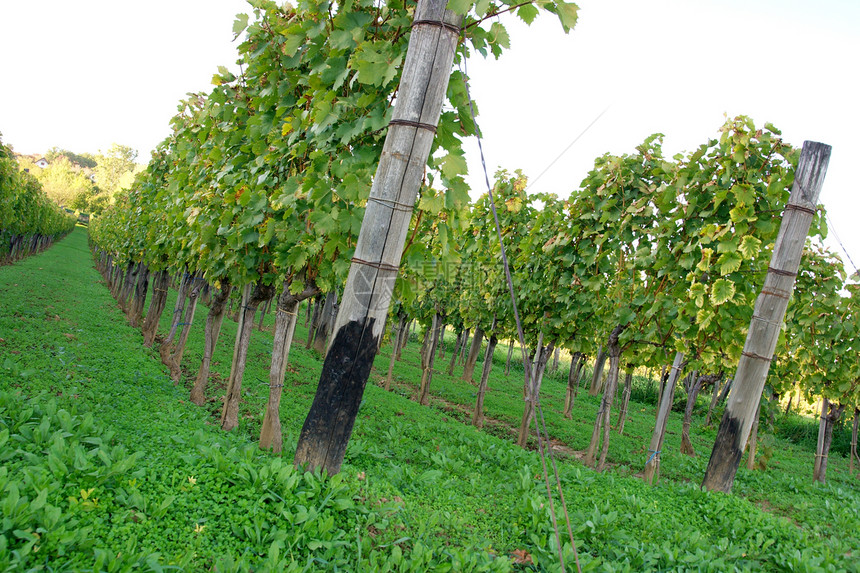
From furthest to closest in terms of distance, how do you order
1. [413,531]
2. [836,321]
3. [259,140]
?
[836,321], [259,140], [413,531]

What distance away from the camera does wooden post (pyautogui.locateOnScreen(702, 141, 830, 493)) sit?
449 centimetres

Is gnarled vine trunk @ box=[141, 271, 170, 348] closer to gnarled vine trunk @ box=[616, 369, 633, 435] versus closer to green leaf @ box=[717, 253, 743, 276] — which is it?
gnarled vine trunk @ box=[616, 369, 633, 435]

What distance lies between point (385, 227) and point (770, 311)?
150 inches

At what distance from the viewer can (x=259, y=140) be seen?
5.48 metres

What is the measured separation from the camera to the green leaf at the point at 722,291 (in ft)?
18.3

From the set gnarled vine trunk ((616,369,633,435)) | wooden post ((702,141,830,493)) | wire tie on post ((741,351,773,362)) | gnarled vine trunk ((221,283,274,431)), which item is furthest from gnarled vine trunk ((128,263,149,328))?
wire tie on post ((741,351,773,362))

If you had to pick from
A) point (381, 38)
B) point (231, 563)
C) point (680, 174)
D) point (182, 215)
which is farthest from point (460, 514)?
point (182, 215)

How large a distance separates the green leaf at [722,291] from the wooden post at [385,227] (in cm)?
426

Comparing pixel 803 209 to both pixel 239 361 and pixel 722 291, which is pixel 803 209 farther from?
pixel 239 361

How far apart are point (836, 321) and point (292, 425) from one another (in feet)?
34.6

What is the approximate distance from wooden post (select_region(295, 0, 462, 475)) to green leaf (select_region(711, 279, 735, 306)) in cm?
426

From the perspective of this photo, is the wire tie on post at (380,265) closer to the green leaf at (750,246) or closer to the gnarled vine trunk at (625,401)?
the green leaf at (750,246)

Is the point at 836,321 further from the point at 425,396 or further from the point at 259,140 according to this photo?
the point at 259,140

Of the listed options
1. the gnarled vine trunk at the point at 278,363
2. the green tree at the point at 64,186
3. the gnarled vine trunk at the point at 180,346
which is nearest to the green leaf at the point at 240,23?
the gnarled vine trunk at the point at 278,363
